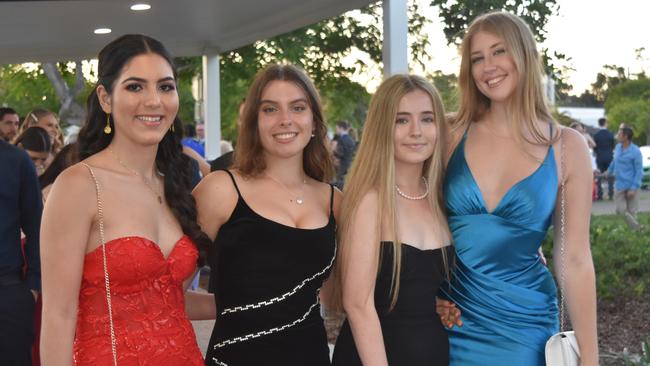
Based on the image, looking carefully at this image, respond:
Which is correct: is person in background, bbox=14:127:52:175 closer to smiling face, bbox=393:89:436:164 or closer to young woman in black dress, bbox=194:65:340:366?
young woman in black dress, bbox=194:65:340:366

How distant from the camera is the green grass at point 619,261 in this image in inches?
323

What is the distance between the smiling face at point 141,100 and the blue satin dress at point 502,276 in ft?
4.20

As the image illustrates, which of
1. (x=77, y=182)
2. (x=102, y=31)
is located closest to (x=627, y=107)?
(x=102, y=31)

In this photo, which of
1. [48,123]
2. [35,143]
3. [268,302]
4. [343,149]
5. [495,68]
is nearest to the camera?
[268,302]

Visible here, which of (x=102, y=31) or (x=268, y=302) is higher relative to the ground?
(x=102, y=31)

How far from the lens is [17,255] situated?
178 inches

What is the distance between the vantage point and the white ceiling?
787 cm

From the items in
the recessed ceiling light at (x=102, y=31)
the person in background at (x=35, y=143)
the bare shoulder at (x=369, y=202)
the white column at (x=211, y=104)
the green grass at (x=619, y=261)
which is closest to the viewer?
the bare shoulder at (x=369, y=202)

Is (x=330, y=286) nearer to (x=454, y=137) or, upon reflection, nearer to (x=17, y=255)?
(x=454, y=137)

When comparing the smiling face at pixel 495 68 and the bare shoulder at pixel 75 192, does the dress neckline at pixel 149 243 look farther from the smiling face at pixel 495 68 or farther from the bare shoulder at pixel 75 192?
the smiling face at pixel 495 68

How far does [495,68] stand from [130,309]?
1.75 meters

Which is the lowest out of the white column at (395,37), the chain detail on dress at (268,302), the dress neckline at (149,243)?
the chain detail on dress at (268,302)

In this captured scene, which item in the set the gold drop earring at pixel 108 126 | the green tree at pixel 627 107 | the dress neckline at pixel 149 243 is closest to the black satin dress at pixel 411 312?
the dress neckline at pixel 149 243

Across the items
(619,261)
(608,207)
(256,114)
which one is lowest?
(608,207)
